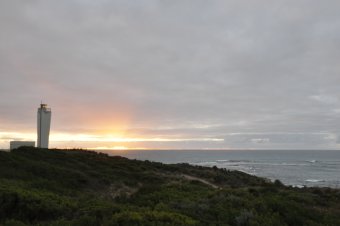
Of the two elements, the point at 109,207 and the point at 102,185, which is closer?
the point at 109,207

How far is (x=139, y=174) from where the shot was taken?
28.6 meters

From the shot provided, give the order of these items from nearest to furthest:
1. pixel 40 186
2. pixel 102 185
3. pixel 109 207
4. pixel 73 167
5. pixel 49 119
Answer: pixel 109 207 < pixel 40 186 < pixel 102 185 < pixel 73 167 < pixel 49 119

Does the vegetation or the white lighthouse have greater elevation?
the white lighthouse

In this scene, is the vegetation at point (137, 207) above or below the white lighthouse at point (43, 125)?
below

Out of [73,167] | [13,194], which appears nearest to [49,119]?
[73,167]

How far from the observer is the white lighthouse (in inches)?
1693

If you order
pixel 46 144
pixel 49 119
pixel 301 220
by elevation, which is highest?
pixel 49 119

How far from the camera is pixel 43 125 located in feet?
142

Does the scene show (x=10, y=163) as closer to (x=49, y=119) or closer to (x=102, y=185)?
(x=102, y=185)

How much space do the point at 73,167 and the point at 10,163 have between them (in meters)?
4.95

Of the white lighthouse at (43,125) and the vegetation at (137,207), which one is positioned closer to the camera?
the vegetation at (137,207)

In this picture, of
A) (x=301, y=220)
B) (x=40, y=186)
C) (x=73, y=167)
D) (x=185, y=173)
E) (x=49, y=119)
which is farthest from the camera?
(x=49, y=119)

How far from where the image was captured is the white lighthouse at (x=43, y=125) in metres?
43.0

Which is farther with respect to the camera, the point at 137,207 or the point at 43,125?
the point at 43,125
